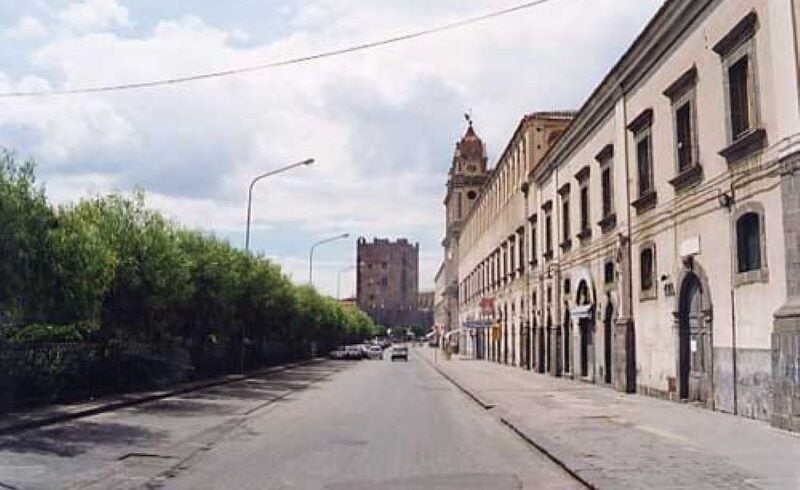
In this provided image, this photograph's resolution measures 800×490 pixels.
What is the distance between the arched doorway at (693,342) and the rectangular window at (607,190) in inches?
313

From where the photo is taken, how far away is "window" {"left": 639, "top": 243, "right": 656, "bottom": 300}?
26469 mm

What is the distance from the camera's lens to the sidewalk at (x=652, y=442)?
11375mm

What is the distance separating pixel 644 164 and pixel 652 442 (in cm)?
1351

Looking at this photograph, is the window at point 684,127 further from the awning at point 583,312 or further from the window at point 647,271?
the awning at point 583,312

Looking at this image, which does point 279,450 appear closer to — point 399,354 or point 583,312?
Answer: point 583,312

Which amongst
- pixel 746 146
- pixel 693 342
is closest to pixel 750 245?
pixel 746 146

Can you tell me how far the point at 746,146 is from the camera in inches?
745

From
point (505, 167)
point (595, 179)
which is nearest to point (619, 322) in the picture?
point (595, 179)

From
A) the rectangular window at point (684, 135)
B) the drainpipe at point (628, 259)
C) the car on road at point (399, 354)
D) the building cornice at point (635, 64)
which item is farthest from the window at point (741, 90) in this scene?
the car on road at point (399, 354)

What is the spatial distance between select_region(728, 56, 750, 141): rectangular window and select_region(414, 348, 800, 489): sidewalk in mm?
5887

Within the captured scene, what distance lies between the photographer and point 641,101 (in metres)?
27.2

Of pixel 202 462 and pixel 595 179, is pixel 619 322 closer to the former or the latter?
pixel 595 179

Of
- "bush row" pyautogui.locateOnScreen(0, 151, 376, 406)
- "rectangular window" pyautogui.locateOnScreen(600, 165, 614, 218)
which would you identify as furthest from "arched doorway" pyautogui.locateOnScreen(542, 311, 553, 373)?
"bush row" pyautogui.locateOnScreen(0, 151, 376, 406)

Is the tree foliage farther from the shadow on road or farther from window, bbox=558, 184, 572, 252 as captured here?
window, bbox=558, 184, 572, 252
